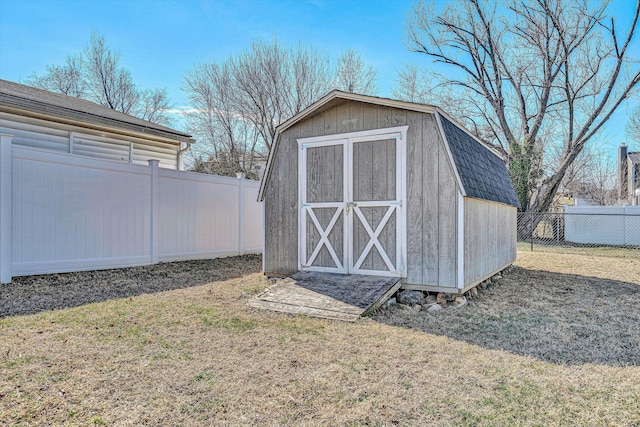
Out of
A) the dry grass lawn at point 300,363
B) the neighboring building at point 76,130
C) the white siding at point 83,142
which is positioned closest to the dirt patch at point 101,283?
the dry grass lawn at point 300,363

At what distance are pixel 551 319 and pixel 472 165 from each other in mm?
2299

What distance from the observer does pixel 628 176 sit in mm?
22984

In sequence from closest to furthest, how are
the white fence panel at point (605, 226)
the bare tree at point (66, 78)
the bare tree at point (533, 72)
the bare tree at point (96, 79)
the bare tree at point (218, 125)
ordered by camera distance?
the white fence panel at point (605, 226) < the bare tree at point (533, 72) < the bare tree at point (218, 125) < the bare tree at point (66, 78) < the bare tree at point (96, 79)

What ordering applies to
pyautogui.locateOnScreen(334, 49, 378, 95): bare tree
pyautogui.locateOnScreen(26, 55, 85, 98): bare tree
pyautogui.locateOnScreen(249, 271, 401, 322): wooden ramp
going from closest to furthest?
pyautogui.locateOnScreen(249, 271, 401, 322): wooden ramp, pyautogui.locateOnScreen(334, 49, 378, 95): bare tree, pyautogui.locateOnScreen(26, 55, 85, 98): bare tree

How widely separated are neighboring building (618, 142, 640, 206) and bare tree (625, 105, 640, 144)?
2740 mm

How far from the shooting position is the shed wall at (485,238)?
4.79 meters

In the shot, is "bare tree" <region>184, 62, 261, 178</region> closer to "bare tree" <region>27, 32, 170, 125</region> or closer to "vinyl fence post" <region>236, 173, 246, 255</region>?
"bare tree" <region>27, 32, 170, 125</region>

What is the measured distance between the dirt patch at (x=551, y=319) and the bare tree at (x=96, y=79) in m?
19.9

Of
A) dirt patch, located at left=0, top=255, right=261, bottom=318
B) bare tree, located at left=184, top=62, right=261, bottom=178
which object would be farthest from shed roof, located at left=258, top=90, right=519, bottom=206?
bare tree, located at left=184, top=62, right=261, bottom=178

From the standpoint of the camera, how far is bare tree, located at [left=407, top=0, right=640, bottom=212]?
13.9 meters

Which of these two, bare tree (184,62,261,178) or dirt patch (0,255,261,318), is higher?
bare tree (184,62,261,178)

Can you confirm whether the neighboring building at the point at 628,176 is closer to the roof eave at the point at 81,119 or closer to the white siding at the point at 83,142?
the white siding at the point at 83,142

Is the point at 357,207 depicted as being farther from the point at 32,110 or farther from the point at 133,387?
the point at 32,110

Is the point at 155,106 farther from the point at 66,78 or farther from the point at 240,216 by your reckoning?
the point at 240,216
